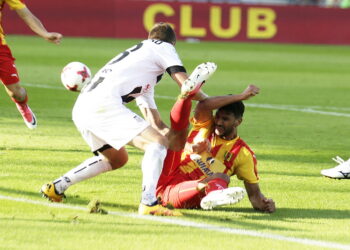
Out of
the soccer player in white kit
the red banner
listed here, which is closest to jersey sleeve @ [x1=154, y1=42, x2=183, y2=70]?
the soccer player in white kit

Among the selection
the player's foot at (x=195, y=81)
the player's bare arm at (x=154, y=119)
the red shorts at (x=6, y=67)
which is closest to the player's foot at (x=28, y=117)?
the red shorts at (x=6, y=67)

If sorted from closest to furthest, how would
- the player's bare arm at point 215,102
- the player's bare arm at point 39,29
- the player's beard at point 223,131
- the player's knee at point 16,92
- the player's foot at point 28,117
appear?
the player's bare arm at point 215,102 < the player's beard at point 223,131 < the player's bare arm at point 39,29 < the player's knee at point 16,92 < the player's foot at point 28,117

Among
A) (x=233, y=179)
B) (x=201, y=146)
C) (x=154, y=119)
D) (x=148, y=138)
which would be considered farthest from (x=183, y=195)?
(x=233, y=179)

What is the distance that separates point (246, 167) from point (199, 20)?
26.0 meters

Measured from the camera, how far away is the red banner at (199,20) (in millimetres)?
32031

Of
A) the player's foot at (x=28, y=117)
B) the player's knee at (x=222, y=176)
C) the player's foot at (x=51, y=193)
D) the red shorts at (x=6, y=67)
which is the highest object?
the player's knee at (x=222, y=176)

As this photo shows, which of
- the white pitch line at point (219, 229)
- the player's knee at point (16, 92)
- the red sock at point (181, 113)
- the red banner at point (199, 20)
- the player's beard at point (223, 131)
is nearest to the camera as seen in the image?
the white pitch line at point (219, 229)

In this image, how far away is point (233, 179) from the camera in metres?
8.89

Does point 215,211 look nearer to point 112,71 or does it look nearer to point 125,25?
point 112,71

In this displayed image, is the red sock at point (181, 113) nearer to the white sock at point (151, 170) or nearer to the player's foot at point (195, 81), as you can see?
the player's foot at point (195, 81)

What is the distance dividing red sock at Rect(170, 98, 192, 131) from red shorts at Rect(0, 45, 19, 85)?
3.73m

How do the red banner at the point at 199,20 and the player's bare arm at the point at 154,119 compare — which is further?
the red banner at the point at 199,20

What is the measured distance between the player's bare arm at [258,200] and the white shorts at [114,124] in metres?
1.03

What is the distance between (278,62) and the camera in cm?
2583
